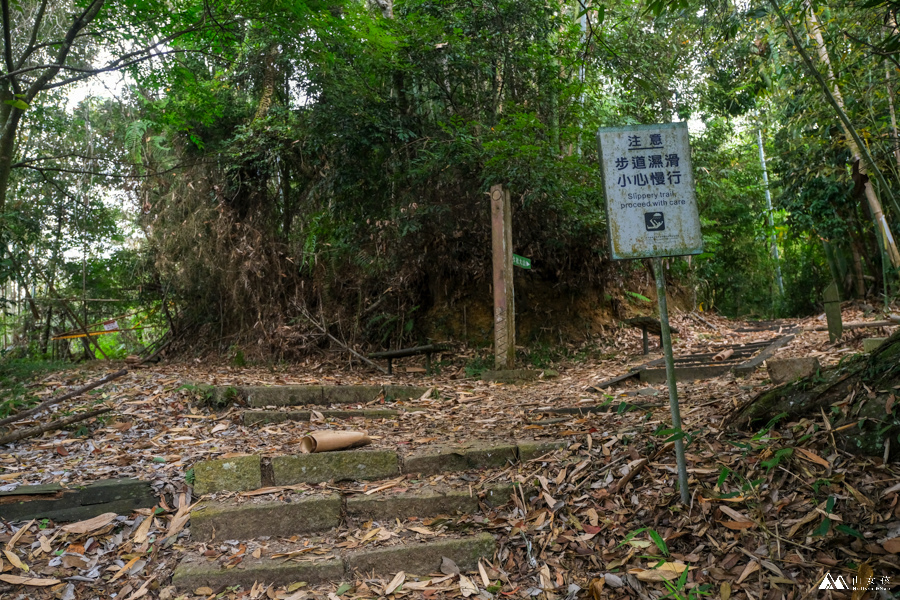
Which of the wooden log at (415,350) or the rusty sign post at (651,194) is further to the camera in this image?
the wooden log at (415,350)

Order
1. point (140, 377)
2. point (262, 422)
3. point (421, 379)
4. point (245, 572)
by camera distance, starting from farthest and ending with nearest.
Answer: point (421, 379)
point (140, 377)
point (262, 422)
point (245, 572)

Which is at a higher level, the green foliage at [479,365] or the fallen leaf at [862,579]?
the green foliage at [479,365]

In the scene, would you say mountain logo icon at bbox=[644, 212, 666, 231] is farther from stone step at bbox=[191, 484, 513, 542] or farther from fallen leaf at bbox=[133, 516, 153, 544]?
fallen leaf at bbox=[133, 516, 153, 544]

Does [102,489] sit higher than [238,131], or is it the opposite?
[238,131]

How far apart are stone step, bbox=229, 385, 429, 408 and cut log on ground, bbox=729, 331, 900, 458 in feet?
11.5

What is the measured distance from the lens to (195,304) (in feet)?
34.6

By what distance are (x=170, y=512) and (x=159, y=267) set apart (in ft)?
25.8

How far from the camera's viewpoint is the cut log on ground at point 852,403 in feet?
8.55

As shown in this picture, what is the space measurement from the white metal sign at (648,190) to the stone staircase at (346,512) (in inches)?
62.8

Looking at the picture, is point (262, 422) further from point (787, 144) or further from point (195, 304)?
point (787, 144)

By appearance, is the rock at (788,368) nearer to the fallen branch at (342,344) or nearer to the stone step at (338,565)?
the stone step at (338,565)

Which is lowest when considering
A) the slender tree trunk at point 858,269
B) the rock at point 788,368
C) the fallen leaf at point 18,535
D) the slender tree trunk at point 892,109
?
the fallen leaf at point 18,535

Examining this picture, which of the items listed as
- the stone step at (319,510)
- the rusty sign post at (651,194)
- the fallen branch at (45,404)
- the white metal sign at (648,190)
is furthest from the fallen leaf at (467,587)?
the fallen branch at (45,404)

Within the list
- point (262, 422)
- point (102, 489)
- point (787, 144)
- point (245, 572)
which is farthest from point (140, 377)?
point (787, 144)
